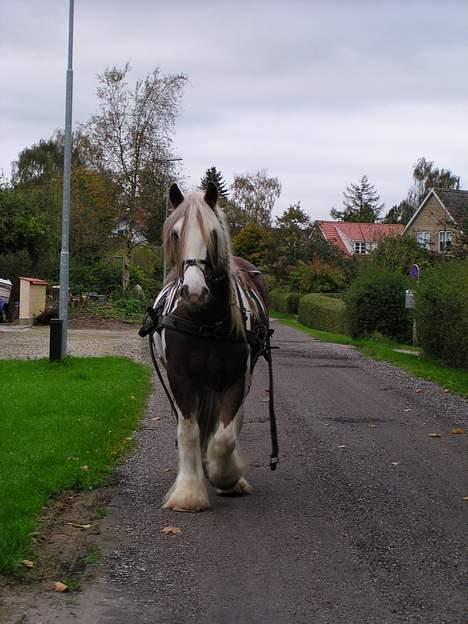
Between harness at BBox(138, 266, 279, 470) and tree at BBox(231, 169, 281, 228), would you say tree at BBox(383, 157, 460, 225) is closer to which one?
tree at BBox(231, 169, 281, 228)

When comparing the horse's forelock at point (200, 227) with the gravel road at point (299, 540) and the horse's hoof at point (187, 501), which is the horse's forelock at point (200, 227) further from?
the gravel road at point (299, 540)

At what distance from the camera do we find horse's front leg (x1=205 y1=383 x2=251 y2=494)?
22.3ft

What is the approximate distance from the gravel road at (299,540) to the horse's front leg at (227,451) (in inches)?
6.2

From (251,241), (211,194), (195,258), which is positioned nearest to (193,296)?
(195,258)

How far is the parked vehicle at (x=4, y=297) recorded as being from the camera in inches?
1223

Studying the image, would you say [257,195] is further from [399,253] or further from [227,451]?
[227,451]

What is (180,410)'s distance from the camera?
6.84 meters

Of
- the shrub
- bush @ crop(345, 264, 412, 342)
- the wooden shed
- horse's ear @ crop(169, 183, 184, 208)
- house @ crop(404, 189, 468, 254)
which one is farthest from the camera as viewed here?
house @ crop(404, 189, 468, 254)

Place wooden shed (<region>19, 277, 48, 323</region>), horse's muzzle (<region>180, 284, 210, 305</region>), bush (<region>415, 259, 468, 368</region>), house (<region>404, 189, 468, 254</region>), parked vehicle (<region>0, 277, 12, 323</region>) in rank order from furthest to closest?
1. house (<region>404, 189, 468, 254</region>)
2. parked vehicle (<region>0, 277, 12, 323</region>)
3. wooden shed (<region>19, 277, 48, 323</region>)
4. bush (<region>415, 259, 468, 368</region>)
5. horse's muzzle (<region>180, 284, 210, 305</region>)

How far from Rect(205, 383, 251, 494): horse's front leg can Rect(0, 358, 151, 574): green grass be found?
3.93ft

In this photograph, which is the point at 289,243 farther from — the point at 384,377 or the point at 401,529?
the point at 401,529

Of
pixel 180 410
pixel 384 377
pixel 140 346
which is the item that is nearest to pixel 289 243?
pixel 140 346

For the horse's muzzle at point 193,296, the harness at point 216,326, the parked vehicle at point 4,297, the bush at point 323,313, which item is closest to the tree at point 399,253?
the bush at point 323,313

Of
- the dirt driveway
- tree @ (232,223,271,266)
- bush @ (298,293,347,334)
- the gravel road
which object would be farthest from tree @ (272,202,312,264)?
the gravel road
